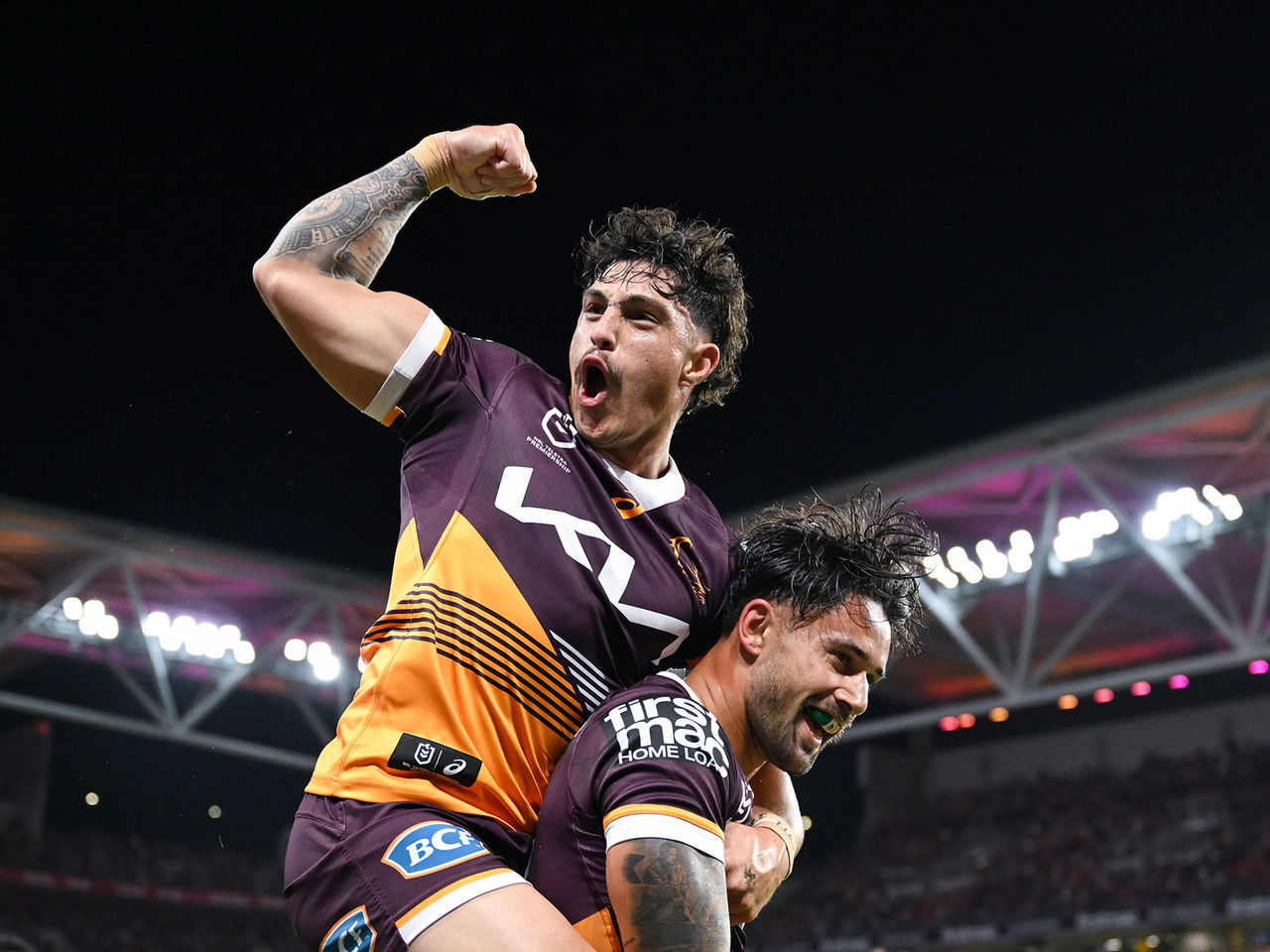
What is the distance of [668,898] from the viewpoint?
2.31 m

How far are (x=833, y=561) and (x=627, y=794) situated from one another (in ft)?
2.92

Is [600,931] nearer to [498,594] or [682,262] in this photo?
[498,594]

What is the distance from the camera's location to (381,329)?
2.84m

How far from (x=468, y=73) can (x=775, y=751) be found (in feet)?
26.4

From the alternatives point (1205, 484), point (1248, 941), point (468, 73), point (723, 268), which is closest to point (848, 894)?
point (1248, 941)

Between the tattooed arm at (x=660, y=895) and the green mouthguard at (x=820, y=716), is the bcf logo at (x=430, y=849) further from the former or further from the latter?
the green mouthguard at (x=820, y=716)

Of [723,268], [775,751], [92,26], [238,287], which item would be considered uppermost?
[92,26]

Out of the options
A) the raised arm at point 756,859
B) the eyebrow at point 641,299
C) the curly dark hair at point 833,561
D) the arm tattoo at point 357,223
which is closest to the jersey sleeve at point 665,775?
the raised arm at point 756,859

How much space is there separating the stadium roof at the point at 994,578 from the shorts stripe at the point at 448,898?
11165mm

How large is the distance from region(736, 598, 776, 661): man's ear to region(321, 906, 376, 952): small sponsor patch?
1.01m

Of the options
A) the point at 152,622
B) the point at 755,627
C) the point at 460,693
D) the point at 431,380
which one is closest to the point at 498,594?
the point at 460,693

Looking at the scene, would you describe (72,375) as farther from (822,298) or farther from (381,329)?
(381,329)

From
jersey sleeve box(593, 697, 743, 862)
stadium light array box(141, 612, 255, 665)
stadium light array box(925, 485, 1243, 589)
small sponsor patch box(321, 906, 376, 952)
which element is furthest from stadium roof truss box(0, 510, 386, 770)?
jersey sleeve box(593, 697, 743, 862)

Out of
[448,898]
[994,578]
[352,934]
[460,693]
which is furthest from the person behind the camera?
[994,578]
